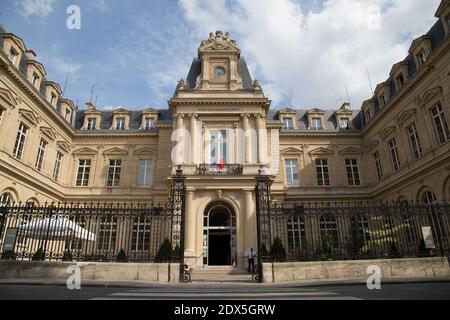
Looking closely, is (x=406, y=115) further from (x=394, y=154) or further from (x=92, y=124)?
(x=92, y=124)

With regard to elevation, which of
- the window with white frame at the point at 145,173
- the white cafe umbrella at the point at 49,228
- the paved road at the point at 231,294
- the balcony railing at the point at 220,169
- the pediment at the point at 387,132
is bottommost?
the paved road at the point at 231,294

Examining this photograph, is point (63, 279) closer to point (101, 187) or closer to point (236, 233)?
point (236, 233)

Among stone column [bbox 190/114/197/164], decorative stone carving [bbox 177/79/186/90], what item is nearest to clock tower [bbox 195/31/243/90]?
decorative stone carving [bbox 177/79/186/90]

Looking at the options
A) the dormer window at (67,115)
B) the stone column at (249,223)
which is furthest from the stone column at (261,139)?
the dormer window at (67,115)

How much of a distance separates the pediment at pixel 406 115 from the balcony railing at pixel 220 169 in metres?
11.2

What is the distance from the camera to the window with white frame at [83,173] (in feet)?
82.6

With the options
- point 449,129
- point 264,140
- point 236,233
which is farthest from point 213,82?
point 449,129

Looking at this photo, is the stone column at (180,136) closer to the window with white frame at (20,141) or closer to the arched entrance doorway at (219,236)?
the arched entrance doorway at (219,236)

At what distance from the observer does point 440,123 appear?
1716cm

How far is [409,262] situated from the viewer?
35.2ft

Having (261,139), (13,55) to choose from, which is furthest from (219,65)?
(13,55)

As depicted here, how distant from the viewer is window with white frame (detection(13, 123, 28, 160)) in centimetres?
1878

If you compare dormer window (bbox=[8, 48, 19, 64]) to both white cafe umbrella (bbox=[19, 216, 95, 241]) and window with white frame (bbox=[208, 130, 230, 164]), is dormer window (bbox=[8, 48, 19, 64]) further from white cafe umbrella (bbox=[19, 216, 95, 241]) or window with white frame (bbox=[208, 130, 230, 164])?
window with white frame (bbox=[208, 130, 230, 164])

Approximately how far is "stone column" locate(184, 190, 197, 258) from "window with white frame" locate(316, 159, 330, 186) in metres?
12.0
